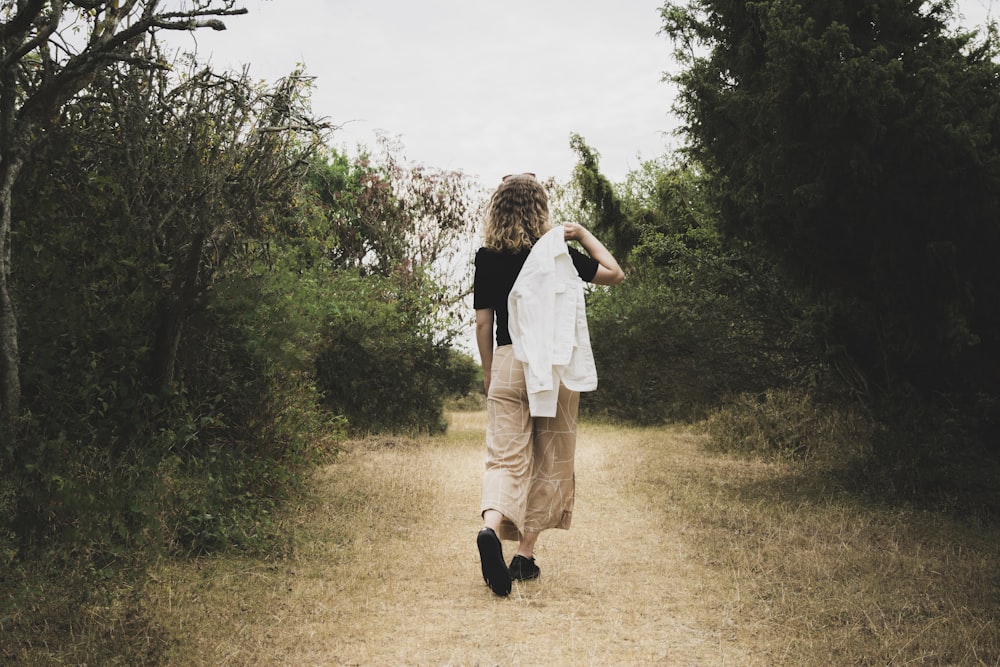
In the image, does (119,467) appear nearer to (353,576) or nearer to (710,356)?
(353,576)

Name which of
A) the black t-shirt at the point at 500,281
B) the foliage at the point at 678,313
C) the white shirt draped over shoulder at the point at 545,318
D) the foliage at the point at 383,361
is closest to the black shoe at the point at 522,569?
the white shirt draped over shoulder at the point at 545,318

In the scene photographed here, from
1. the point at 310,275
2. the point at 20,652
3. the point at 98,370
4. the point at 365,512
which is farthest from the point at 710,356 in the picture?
the point at 20,652

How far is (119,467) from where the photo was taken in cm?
528

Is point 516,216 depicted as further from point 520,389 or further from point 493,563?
point 493,563

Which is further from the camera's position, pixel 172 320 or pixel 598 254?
pixel 172 320

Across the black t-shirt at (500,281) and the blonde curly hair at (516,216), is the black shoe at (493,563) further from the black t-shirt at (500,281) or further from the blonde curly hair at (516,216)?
the blonde curly hair at (516,216)

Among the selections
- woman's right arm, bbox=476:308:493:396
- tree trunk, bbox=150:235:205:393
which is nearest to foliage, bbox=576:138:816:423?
woman's right arm, bbox=476:308:493:396

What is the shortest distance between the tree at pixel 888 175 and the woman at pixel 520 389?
2.31 m

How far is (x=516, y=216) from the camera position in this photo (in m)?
5.09

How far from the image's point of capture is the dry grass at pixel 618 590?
386 cm

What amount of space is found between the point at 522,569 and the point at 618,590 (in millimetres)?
545

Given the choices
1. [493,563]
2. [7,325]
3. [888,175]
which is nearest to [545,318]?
[493,563]

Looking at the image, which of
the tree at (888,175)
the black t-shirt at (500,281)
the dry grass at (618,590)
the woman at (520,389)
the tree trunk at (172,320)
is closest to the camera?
Result: the dry grass at (618,590)

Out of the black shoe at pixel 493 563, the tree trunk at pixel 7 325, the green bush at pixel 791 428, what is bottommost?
the black shoe at pixel 493 563
